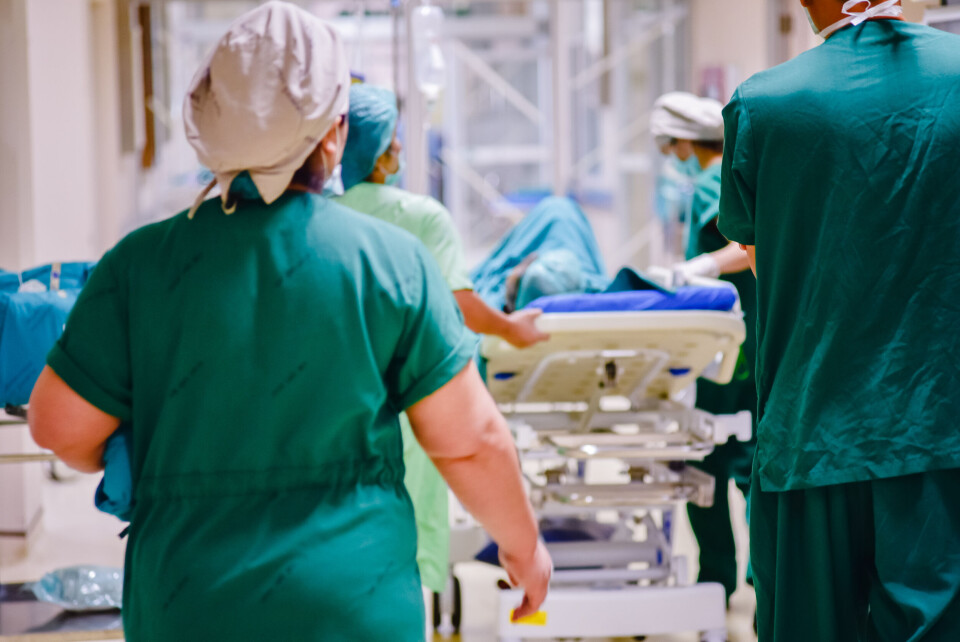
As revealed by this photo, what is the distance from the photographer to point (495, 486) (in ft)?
4.26

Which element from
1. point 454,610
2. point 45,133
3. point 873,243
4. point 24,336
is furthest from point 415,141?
point 873,243

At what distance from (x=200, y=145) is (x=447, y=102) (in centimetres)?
990

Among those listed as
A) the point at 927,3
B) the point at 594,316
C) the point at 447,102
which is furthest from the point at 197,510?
the point at 447,102

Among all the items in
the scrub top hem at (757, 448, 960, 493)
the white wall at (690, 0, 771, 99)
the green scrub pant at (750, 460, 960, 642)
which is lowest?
the green scrub pant at (750, 460, 960, 642)

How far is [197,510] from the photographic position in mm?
1204

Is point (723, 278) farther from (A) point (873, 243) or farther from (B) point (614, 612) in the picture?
(A) point (873, 243)

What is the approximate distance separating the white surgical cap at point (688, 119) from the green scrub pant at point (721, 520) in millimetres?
890

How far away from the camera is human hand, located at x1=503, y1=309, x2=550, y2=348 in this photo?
2434 millimetres

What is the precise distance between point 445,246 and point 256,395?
1.27 metres

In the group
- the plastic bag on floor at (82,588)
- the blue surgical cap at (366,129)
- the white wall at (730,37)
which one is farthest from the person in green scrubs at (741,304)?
the white wall at (730,37)

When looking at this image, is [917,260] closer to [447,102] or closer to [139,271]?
[139,271]

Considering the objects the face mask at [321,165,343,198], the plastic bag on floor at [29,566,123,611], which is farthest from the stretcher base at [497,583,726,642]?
the face mask at [321,165,343,198]

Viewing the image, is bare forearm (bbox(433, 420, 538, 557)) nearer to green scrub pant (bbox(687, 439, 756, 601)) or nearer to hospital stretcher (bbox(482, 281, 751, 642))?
hospital stretcher (bbox(482, 281, 751, 642))

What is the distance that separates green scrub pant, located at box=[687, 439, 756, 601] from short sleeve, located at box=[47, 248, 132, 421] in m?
2.16
